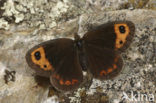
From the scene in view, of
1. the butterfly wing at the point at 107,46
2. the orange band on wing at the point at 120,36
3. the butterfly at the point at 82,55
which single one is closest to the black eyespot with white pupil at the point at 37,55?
the butterfly at the point at 82,55

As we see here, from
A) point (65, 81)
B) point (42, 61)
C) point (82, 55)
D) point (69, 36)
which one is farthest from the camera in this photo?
point (69, 36)

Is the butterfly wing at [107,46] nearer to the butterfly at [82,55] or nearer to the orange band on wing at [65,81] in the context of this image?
the butterfly at [82,55]

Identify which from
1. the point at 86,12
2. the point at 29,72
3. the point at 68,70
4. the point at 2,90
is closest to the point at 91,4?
the point at 86,12

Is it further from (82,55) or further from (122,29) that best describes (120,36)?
(82,55)

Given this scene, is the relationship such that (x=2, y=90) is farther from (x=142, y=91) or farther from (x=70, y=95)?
(x=142, y=91)

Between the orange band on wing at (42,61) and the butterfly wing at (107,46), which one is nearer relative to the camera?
the butterfly wing at (107,46)

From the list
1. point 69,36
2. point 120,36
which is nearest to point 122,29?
point 120,36
